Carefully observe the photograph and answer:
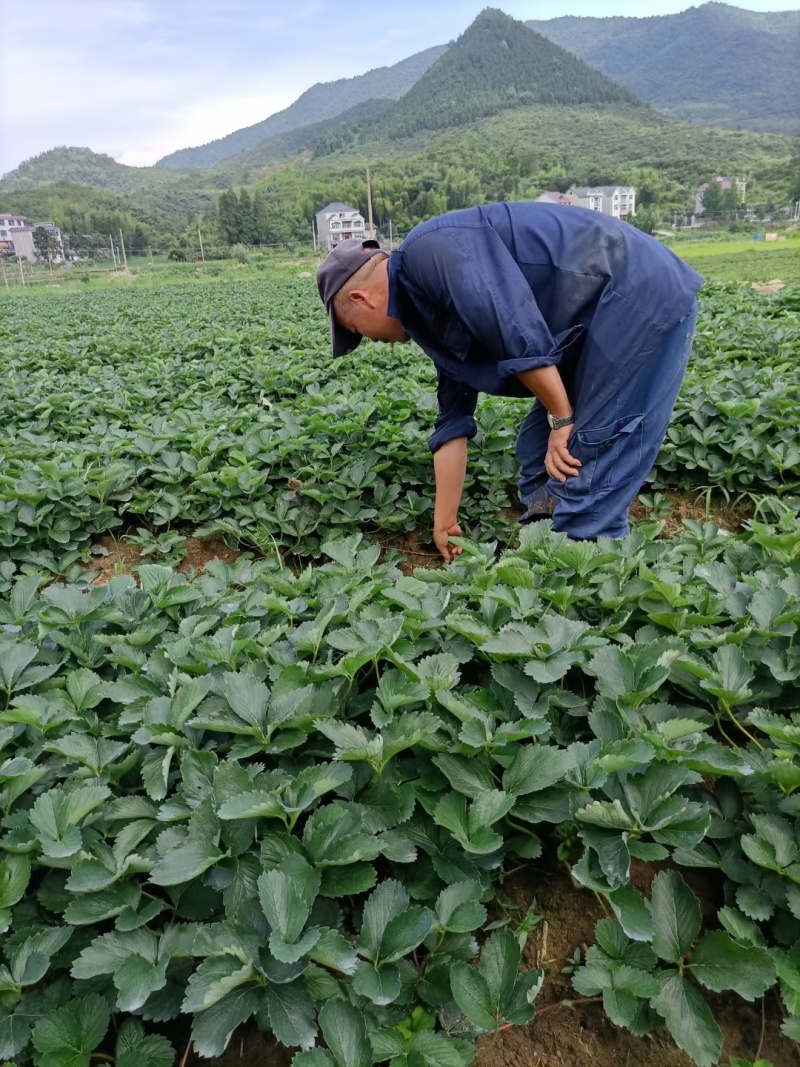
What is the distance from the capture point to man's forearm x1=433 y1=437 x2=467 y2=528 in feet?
9.14

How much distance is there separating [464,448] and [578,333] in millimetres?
618

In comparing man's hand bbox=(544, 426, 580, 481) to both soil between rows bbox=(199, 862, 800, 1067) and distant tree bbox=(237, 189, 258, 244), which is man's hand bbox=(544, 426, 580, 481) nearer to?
soil between rows bbox=(199, 862, 800, 1067)

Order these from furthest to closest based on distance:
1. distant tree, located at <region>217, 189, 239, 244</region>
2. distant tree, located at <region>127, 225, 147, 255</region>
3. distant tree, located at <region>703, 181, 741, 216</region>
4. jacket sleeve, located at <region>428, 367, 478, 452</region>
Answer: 1. distant tree, located at <region>127, 225, 147, 255</region>
2. distant tree, located at <region>217, 189, 239, 244</region>
3. distant tree, located at <region>703, 181, 741, 216</region>
4. jacket sleeve, located at <region>428, 367, 478, 452</region>

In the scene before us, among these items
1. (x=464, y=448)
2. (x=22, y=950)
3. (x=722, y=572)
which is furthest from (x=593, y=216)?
(x=22, y=950)

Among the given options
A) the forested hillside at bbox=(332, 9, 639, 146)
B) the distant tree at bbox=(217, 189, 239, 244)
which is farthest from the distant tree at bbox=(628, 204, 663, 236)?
the forested hillside at bbox=(332, 9, 639, 146)

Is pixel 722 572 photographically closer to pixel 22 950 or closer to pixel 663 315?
pixel 663 315

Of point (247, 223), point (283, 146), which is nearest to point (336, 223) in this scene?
point (247, 223)

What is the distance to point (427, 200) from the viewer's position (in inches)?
2692

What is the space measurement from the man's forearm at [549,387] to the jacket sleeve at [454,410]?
15.2 inches

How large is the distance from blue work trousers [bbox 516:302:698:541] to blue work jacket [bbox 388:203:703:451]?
4 cm

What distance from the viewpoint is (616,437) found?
2500 millimetres

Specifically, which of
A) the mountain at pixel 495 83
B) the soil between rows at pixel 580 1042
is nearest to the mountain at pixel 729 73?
the mountain at pixel 495 83

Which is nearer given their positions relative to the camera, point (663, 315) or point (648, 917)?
point (648, 917)

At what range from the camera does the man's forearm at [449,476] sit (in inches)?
110
